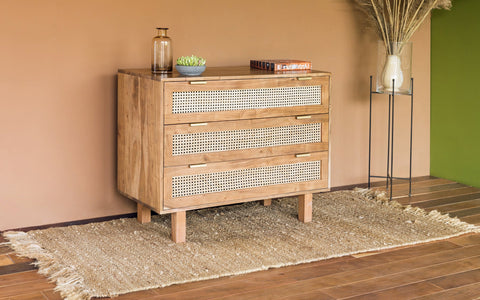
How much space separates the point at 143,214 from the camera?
11.1 feet

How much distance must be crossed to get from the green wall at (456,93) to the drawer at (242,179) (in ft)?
4.33

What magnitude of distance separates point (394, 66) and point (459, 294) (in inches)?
66.6

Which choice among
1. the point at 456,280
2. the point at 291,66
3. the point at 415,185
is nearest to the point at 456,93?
the point at 415,185

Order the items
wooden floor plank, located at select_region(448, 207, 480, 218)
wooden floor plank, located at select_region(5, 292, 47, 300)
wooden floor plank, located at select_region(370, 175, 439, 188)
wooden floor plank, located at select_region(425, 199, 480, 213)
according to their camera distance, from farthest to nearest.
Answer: wooden floor plank, located at select_region(370, 175, 439, 188)
wooden floor plank, located at select_region(425, 199, 480, 213)
wooden floor plank, located at select_region(448, 207, 480, 218)
wooden floor plank, located at select_region(5, 292, 47, 300)

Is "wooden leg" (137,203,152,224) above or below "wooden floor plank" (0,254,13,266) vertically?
above

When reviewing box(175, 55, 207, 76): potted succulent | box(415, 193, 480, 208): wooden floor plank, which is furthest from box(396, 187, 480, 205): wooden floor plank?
box(175, 55, 207, 76): potted succulent

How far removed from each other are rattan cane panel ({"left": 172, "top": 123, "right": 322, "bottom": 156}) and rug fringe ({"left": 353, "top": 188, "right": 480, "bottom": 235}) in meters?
0.70

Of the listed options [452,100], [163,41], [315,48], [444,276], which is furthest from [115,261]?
[452,100]

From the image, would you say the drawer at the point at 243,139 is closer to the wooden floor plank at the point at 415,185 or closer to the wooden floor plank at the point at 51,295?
the wooden floor plank at the point at 51,295

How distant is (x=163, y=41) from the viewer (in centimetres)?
319

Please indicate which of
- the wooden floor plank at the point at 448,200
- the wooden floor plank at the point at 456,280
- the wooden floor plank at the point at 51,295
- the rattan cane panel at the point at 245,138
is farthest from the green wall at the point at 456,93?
the wooden floor plank at the point at 51,295

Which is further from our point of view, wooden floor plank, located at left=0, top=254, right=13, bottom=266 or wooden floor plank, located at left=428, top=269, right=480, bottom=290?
wooden floor plank, located at left=0, top=254, right=13, bottom=266

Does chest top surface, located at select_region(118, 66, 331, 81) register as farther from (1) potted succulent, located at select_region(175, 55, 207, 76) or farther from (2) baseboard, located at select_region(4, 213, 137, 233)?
(2) baseboard, located at select_region(4, 213, 137, 233)

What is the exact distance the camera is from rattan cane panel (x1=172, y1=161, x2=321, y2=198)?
10.2 ft
